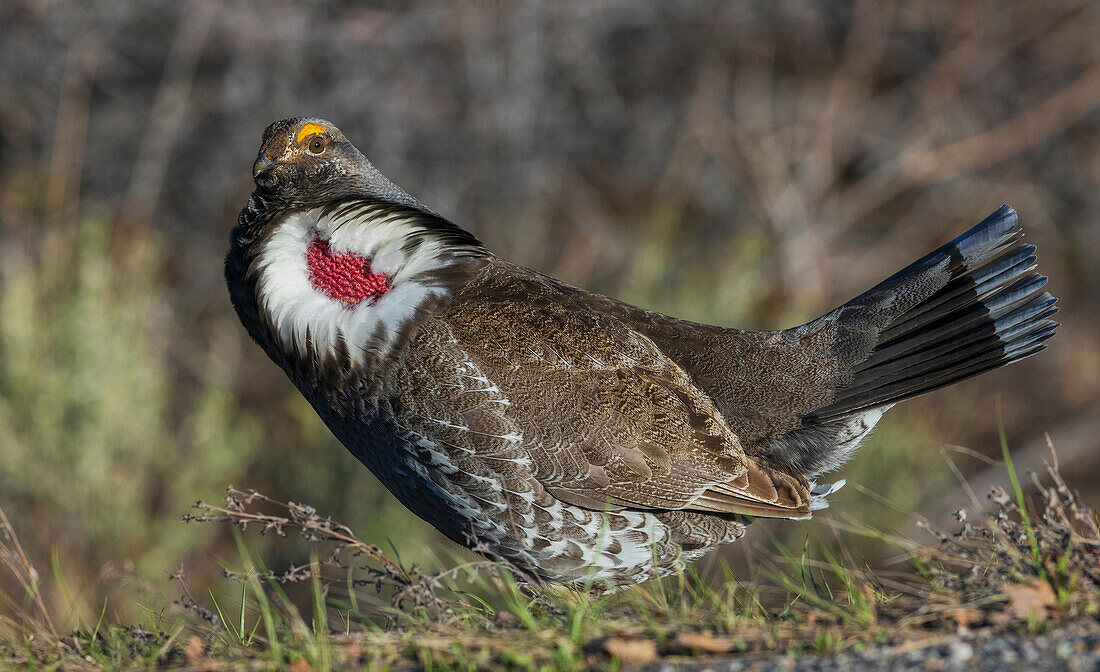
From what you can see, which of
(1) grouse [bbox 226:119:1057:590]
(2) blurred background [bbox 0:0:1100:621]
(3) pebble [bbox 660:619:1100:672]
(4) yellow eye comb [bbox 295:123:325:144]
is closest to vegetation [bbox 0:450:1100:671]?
(3) pebble [bbox 660:619:1100:672]

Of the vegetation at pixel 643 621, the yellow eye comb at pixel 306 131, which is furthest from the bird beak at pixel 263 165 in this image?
the vegetation at pixel 643 621

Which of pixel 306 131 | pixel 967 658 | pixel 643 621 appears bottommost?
pixel 643 621

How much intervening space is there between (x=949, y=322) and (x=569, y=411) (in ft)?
5.08

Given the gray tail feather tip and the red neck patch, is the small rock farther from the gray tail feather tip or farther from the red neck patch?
the red neck patch

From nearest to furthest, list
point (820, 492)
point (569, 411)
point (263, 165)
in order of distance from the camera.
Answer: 1. point (569, 411)
2. point (263, 165)
3. point (820, 492)

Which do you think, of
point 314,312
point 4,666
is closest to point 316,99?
point 314,312

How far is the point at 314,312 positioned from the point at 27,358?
13.6 ft

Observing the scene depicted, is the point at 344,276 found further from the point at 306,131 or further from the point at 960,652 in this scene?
the point at 960,652

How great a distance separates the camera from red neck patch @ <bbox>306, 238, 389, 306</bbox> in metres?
3.66

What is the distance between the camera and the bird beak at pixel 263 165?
3885 millimetres

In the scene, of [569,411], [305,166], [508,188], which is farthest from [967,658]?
[508,188]

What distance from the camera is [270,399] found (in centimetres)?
877

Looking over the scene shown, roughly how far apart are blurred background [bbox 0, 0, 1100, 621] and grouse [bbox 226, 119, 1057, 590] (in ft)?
9.83

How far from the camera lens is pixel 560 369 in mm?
3611
